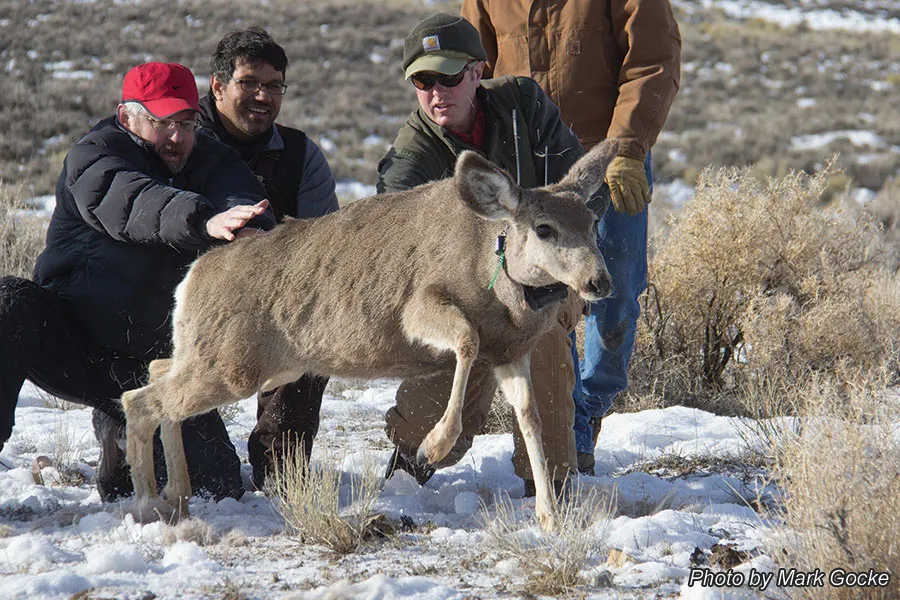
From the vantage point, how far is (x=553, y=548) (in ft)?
13.5

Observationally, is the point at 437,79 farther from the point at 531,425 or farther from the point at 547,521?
the point at 547,521

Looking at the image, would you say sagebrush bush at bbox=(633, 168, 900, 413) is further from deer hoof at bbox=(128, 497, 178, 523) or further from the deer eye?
deer hoof at bbox=(128, 497, 178, 523)

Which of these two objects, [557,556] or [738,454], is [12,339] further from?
[738,454]

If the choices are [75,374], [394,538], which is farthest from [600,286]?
[75,374]

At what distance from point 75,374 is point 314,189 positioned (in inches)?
72.6

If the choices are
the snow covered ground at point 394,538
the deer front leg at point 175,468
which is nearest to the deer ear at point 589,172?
the snow covered ground at point 394,538

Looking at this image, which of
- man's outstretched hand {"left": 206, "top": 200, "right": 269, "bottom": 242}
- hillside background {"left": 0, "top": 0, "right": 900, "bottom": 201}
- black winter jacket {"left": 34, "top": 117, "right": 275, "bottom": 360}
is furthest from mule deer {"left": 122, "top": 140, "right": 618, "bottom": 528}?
hillside background {"left": 0, "top": 0, "right": 900, "bottom": 201}

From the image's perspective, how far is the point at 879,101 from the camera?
3247 centimetres

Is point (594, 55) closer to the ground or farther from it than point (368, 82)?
farther from it

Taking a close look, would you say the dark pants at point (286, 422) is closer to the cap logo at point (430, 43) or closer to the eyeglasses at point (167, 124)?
the eyeglasses at point (167, 124)

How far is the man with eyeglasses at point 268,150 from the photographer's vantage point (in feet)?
Result: 19.8

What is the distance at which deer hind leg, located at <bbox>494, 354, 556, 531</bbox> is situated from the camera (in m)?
4.69

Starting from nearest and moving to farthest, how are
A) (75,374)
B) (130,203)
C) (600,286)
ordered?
(600,286) → (130,203) → (75,374)

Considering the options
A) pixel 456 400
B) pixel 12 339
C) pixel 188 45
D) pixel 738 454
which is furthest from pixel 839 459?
pixel 188 45
